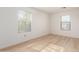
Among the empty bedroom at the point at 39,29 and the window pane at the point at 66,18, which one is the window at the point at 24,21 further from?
the window pane at the point at 66,18

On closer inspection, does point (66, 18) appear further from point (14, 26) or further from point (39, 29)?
point (14, 26)

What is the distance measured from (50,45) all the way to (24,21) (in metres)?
0.77

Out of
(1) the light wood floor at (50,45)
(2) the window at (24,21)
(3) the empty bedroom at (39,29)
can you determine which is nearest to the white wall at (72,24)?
(3) the empty bedroom at (39,29)

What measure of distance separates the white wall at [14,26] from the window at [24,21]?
0.27 ft

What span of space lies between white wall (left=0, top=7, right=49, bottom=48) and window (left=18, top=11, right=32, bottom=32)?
83mm

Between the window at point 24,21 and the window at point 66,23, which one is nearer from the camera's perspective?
the window at point 24,21

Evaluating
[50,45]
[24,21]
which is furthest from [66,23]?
[24,21]

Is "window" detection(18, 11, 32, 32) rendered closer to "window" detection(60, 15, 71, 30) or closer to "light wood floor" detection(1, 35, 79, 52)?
"light wood floor" detection(1, 35, 79, 52)

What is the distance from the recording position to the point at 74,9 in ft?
5.54

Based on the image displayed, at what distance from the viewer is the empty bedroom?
1.71m

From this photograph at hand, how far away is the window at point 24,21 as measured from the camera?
70.4 inches
